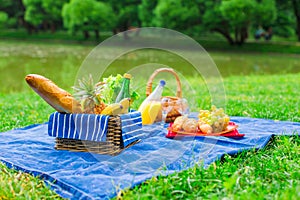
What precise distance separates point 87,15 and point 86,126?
24.3m

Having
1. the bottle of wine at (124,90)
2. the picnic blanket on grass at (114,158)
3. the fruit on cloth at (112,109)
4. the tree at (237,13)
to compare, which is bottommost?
the picnic blanket on grass at (114,158)

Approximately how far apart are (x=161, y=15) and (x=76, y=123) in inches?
843

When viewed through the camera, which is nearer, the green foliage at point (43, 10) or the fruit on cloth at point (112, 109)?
the fruit on cloth at point (112, 109)

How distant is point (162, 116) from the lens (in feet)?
14.9

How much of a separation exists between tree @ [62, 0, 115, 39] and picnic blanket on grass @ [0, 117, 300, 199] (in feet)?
76.1

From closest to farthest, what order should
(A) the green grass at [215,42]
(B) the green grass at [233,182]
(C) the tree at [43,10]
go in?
(B) the green grass at [233,182]
(A) the green grass at [215,42]
(C) the tree at [43,10]

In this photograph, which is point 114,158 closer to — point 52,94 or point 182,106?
point 52,94

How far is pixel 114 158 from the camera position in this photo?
10.8 feet

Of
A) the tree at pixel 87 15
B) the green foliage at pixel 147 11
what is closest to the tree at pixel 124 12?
the tree at pixel 87 15

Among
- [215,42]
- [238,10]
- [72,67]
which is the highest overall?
[238,10]

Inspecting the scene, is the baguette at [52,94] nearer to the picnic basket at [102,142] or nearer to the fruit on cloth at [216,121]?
the picnic basket at [102,142]

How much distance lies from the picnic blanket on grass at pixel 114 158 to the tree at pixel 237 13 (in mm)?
19201

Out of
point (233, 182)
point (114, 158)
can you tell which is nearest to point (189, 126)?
point (114, 158)

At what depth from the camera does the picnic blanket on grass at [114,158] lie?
2693mm
